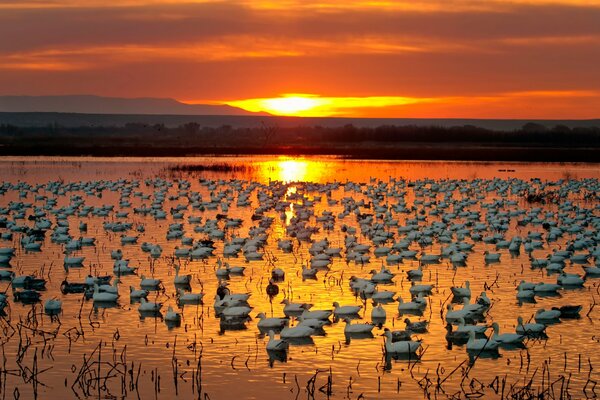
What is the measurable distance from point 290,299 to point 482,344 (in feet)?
17.0

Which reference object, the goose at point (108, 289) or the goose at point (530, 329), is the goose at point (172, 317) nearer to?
the goose at point (108, 289)

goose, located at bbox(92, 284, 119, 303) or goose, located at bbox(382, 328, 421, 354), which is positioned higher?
goose, located at bbox(92, 284, 119, 303)

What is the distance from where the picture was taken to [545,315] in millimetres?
17734

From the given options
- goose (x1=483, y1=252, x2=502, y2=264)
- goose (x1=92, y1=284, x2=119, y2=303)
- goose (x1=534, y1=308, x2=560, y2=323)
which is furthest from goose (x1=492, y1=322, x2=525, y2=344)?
goose (x1=483, y1=252, x2=502, y2=264)

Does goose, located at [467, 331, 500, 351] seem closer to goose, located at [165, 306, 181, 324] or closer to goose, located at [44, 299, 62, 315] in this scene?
goose, located at [165, 306, 181, 324]

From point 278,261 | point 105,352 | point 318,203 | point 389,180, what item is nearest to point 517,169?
point 389,180

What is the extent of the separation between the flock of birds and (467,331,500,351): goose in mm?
16

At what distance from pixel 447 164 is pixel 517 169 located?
6439mm

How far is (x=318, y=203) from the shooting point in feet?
→ 137

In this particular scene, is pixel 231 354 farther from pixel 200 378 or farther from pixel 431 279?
pixel 431 279

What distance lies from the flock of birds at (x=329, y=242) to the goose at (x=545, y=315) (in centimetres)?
3

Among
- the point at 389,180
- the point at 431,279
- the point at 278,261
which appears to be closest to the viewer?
the point at 431,279

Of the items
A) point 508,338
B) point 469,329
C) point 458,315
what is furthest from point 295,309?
point 508,338

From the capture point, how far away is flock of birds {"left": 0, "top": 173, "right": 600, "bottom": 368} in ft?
58.1
